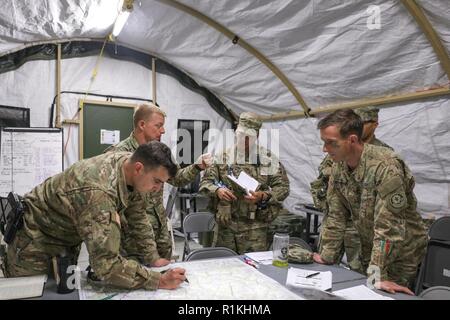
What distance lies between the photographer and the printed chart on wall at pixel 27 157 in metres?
3.74

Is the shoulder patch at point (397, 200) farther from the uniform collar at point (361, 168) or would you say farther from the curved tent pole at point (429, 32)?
the curved tent pole at point (429, 32)

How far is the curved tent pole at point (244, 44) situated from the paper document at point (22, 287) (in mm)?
2749

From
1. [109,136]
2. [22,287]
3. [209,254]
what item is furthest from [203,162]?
[109,136]

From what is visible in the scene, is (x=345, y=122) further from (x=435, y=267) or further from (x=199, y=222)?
(x=199, y=222)

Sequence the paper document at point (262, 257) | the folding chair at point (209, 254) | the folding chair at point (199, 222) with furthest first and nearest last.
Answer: the folding chair at point (199, 222) → the folding chair at point (209, 254) → the paper document at point (262, 257)

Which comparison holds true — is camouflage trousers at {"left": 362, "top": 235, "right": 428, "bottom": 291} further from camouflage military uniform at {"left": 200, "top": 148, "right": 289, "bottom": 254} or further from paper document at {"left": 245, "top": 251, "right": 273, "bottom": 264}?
camouflage military uniform at {"left": 200, "top": 148, "right": 289, "bottom": 254}

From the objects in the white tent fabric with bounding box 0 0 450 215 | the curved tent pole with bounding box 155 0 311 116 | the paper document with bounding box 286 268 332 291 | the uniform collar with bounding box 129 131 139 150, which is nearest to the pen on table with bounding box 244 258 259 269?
the paper document with bounding box 286 268 332 291

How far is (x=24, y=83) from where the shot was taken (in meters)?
4.09

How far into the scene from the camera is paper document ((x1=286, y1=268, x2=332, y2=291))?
1521mm

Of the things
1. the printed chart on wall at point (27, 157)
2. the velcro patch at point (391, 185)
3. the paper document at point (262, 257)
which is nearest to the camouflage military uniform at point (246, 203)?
the paper document at point (262, 257)

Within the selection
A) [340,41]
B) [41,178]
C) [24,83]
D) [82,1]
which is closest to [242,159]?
[340,41]

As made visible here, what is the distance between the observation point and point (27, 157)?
3818 millimetres

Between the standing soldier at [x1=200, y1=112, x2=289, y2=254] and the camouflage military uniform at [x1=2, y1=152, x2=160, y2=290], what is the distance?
1243mm

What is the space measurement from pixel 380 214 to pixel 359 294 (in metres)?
0.40
